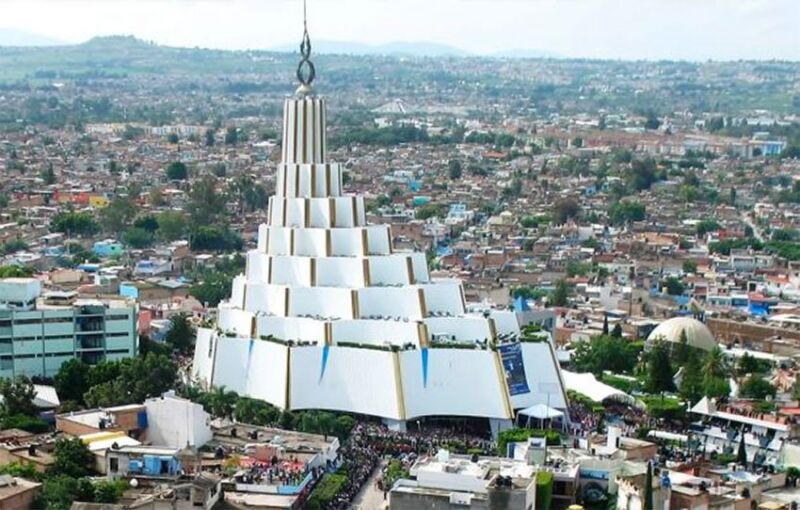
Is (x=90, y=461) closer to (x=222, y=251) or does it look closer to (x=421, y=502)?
(x=421, y=502)

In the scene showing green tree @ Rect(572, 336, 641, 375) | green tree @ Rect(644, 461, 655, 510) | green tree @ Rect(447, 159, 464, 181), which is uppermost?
green tree @ Rect(644, 461, 655, 510)

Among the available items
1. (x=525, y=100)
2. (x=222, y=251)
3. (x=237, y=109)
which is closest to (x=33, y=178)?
(x=222, y=251)

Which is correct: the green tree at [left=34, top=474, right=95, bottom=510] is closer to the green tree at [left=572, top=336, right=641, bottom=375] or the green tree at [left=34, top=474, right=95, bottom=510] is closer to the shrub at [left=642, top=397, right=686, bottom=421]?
the shrub at [left=642, top=397, right=686, bottom=421]

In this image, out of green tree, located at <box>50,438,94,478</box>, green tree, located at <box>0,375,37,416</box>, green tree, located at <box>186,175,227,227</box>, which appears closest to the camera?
green tree, located at <box>50,438,94,478</box>

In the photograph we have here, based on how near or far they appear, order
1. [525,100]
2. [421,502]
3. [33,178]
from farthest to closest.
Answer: [525,100] < [33,178] < [421,502]

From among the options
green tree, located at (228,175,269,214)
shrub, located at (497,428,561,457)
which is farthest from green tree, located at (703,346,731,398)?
green tree, located at (228,175,269,214)

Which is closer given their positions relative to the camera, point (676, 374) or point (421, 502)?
point (421, 502)
